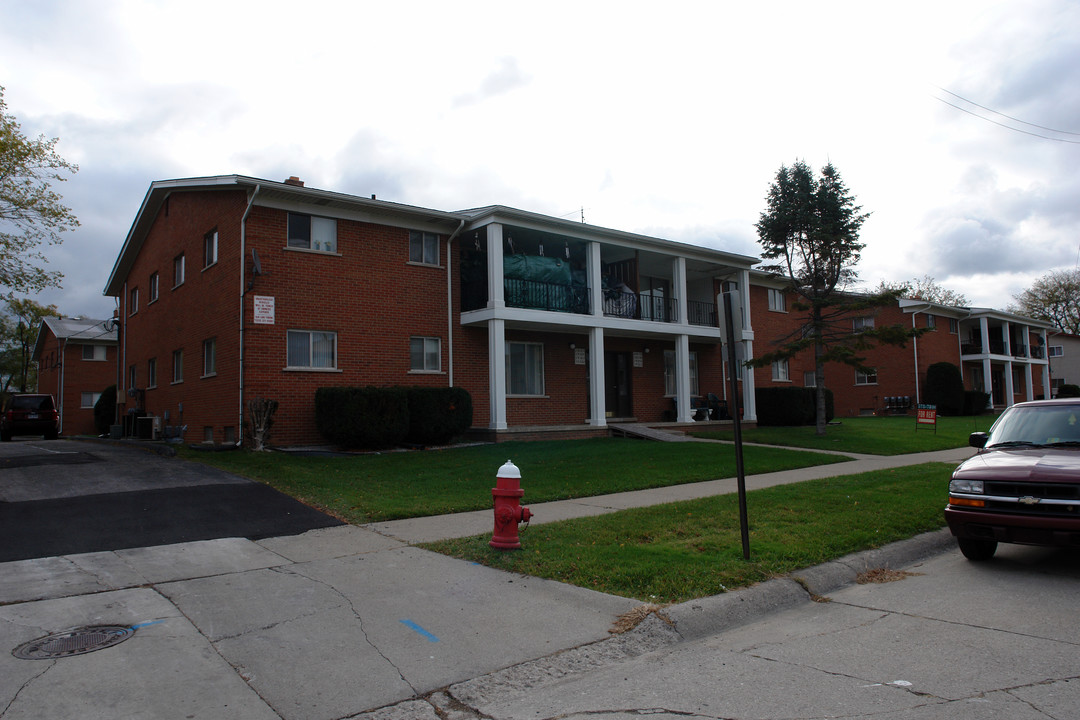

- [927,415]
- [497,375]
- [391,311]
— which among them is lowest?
[927,415]

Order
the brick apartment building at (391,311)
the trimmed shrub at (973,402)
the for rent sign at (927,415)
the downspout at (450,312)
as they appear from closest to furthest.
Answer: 1. the brick apartment building at (391,311)
2. the downspout at (450,312)
3. the for rent sign at (927,415)
4. the trimmed shrub at (973,402)

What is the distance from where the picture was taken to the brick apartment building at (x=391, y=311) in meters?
16.3

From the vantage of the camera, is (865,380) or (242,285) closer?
(242,285)

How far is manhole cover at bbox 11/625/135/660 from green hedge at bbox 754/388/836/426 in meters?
22.9

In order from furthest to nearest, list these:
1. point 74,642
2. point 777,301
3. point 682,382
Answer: point 777,301, point 682,382, point 74,642

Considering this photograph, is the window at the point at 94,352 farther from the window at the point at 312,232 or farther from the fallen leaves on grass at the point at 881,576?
the fallen leaves on grass at the point at 881,576

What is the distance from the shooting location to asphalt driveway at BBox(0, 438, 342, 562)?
7.70 m

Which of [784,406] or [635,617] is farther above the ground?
[784,406]

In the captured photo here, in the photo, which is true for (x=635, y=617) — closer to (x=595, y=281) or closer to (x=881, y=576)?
(x=881, y=576)

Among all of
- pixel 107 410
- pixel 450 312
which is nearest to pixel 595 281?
pixel 450 312

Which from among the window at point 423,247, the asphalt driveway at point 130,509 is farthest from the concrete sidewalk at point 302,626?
the window at point 423,247

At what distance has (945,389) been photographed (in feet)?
115

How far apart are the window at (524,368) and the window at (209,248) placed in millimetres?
7769

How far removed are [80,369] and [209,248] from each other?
26289mm
